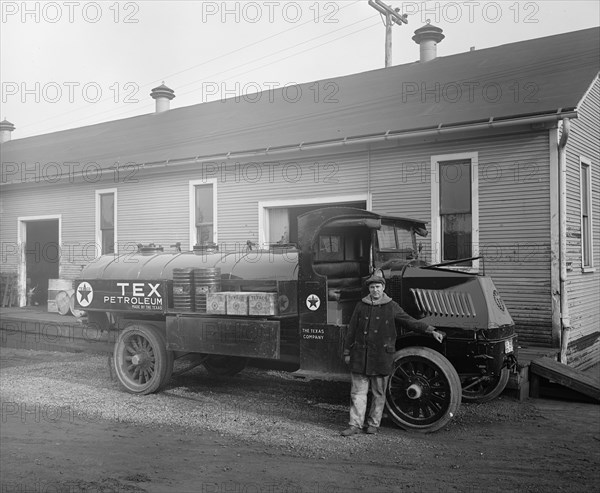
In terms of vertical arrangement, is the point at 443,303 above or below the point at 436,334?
above

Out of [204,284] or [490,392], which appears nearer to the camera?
[490,392]

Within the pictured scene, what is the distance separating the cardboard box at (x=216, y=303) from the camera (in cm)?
796

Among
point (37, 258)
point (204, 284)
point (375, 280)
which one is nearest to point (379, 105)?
point (204, 284)

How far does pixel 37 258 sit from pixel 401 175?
524 inches

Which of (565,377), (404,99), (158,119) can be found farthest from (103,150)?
(565,377)

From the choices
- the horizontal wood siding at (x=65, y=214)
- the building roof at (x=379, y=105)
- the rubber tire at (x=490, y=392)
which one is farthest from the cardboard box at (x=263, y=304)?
the horizontal wood siding at (x=65, y=214)

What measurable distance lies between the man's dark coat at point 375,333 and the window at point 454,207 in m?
4.73

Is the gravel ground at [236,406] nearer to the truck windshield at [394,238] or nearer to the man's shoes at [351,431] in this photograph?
the man's shoes at [351,431]

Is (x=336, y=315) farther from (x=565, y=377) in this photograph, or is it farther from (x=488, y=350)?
(x=565, y=377)

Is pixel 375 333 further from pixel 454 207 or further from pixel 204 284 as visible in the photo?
pixel 454 207

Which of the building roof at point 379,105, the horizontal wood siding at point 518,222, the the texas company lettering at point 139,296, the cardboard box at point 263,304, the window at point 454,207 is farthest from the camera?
the building roof at point 379,105

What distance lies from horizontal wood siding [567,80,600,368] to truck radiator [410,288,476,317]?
14.9ft

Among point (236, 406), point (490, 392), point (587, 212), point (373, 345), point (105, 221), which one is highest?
point (105, 221)

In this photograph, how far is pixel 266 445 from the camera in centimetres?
625
